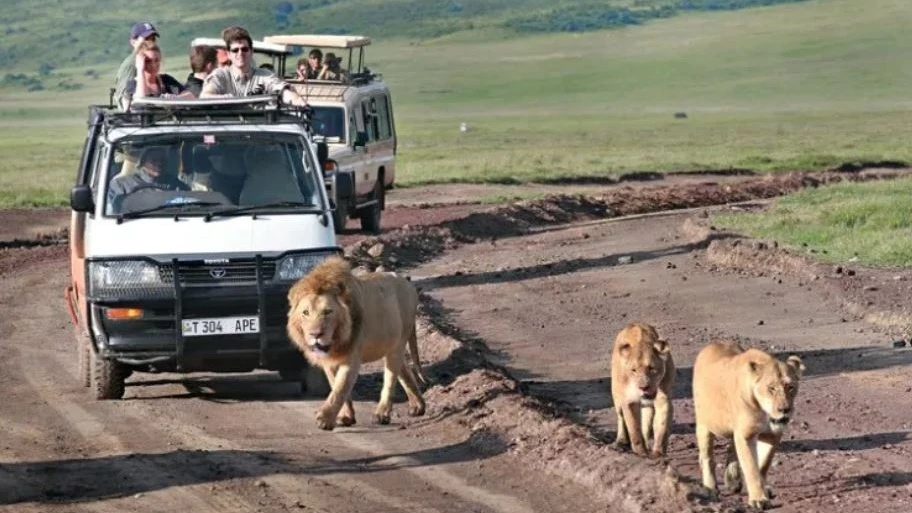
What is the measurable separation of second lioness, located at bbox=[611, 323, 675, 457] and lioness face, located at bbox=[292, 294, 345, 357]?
1.75 meters

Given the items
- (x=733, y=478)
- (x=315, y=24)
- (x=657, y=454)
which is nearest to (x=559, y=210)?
(x=657, y=454)

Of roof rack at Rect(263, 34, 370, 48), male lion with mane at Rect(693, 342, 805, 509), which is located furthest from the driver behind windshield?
roof rack at Rect(263, 34, 370, 48)

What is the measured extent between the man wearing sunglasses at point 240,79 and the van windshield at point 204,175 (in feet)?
3.84

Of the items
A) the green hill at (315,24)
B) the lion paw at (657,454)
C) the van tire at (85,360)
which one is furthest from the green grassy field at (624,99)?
the lion paw at (657,454)

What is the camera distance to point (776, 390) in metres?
9.04

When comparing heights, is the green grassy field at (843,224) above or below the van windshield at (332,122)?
below

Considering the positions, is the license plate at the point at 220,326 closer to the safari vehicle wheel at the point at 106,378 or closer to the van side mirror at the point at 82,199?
the safari vehicle wheel at the point at 106,378

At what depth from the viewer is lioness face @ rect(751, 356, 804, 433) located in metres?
9.03

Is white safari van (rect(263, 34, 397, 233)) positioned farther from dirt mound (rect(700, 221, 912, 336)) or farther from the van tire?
the van tire

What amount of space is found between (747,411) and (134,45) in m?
6.99

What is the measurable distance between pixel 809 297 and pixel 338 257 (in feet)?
24.1

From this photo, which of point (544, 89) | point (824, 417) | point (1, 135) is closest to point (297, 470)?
point (824, 417)

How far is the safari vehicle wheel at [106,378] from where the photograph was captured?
1314 cm

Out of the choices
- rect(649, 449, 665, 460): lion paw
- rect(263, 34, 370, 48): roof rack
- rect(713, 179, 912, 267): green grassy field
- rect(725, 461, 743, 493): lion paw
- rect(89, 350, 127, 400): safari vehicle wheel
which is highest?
rect(725, 461, 743, 493): lion paw
